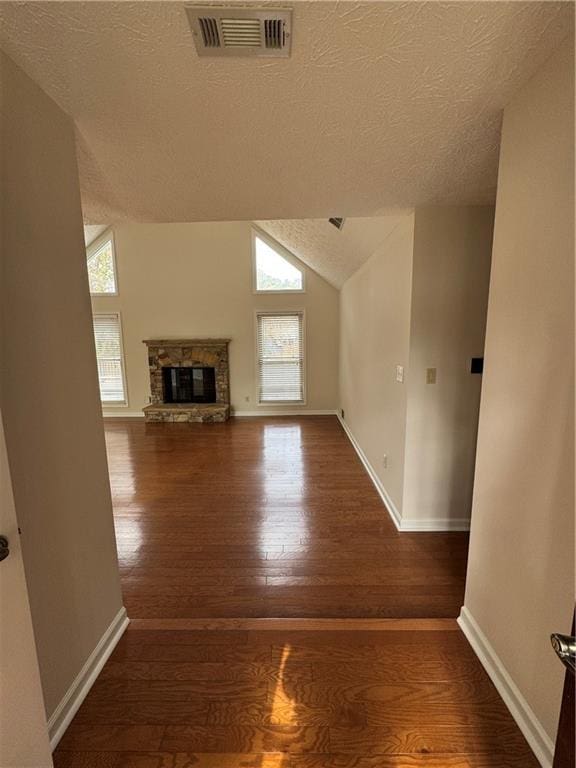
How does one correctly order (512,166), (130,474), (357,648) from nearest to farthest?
(512,166) < (357,648) < (130,474)

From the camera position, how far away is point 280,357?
6598mm

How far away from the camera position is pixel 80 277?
139 centimetres

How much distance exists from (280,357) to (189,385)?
189cm

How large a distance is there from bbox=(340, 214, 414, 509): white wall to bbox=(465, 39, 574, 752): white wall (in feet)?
3.53

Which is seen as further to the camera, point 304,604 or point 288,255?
point 288,255

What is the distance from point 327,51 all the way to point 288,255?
544cm

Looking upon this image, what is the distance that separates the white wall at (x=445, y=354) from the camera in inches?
88.9

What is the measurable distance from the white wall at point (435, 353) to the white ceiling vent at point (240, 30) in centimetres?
151

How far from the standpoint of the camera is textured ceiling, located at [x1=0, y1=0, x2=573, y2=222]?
0.97 meters

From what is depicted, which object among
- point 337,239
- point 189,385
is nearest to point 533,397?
point 337,239

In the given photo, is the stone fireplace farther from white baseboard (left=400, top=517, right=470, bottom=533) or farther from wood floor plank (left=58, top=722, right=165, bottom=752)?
wood floor plank (left=58, top=722, right=165, bottom=752)

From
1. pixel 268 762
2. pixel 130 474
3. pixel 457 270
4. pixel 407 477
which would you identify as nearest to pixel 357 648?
pixel 268 762

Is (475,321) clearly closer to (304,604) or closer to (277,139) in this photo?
(277,139)

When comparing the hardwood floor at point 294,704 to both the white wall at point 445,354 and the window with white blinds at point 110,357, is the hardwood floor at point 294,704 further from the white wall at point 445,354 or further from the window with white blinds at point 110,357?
the window with white blinds at point 110,357
